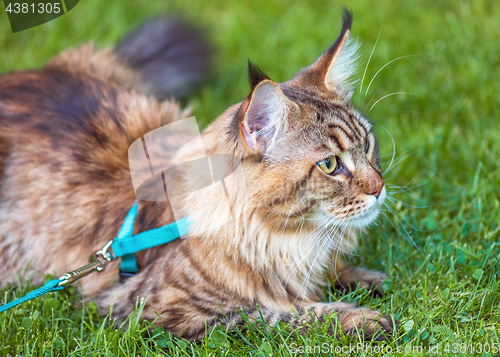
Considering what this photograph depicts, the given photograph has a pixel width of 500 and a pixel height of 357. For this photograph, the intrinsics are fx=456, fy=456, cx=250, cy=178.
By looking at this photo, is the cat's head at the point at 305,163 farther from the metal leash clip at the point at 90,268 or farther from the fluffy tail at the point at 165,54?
the fluffy tail at the point at 165,54

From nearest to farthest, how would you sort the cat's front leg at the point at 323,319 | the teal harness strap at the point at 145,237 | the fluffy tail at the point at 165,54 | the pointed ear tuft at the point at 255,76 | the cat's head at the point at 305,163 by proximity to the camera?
the pointed ear tuft at the point at 255,76 < the cat's head at the point at 305,163 < the cat's front leg at the point at 323,319 < the teal harness strap at the point at 145,237 < the fluffy tail at the point at 165,54

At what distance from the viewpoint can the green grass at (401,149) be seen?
1.74m

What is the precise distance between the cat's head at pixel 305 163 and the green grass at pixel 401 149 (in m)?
0.44

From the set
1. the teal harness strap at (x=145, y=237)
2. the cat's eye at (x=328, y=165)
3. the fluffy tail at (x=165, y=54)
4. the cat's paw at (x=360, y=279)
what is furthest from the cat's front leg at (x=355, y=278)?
the fluffy tail at (x=165, y=54)

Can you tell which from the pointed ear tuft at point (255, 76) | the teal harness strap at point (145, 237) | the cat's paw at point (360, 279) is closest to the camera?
the pointed ear tuft at point (255, 76)

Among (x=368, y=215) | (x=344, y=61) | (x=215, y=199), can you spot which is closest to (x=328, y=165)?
(x=368, y=215)

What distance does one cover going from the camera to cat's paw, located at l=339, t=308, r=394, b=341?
1695 mm

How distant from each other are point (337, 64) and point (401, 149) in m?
1.08

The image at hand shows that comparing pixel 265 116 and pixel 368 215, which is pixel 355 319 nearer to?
pixel 368 215

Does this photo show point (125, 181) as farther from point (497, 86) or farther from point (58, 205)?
point (497, 86)

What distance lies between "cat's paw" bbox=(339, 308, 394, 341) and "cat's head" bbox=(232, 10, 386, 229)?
0.35 metres

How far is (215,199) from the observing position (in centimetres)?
170

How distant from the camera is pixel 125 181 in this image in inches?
81.0

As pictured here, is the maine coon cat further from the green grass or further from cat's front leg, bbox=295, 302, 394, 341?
the green grass
